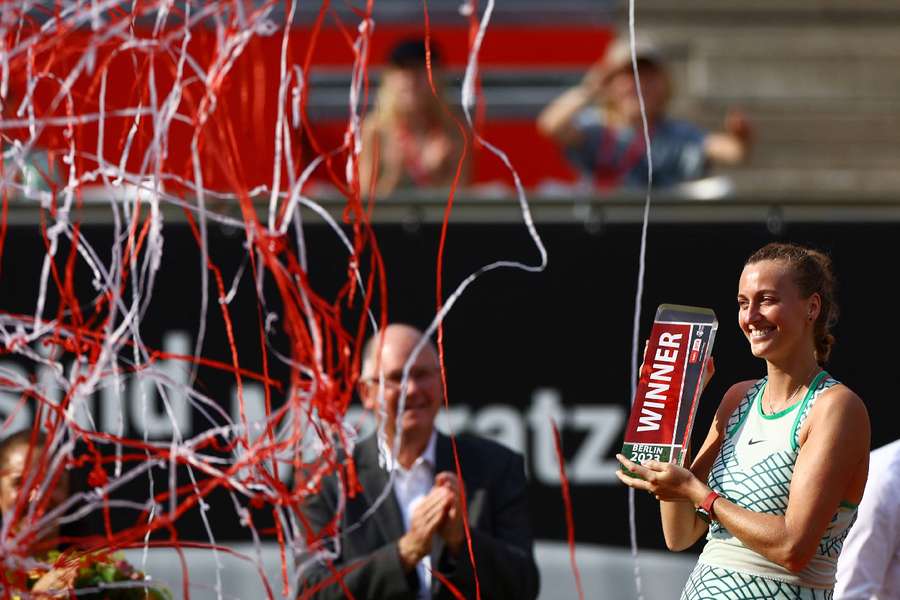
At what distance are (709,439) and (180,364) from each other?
2709 mm

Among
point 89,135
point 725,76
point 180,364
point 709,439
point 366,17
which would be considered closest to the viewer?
point 366,17

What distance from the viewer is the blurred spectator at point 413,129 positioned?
6168 mm

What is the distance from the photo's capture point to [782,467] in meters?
2.64

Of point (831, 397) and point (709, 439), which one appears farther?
point (709, 439)

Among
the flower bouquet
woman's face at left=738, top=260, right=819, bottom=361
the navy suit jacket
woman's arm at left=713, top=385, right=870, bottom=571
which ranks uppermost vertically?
woman's face at left=738, top=260, right=819, bottom=361

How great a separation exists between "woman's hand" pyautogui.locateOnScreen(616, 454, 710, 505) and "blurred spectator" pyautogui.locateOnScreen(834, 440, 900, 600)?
778 millimetres

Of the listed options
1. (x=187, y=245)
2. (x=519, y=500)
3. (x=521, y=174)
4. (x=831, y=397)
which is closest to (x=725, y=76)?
(x=521, y=174)

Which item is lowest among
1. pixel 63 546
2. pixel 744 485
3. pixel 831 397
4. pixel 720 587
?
pixel 63 546

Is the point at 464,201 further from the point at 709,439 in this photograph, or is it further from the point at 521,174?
the point at 521,174

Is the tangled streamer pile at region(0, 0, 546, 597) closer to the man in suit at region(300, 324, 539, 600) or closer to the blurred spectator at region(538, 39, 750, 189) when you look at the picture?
the man in suit at region(300, 324, 539, 600)

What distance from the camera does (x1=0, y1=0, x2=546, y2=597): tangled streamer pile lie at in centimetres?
246

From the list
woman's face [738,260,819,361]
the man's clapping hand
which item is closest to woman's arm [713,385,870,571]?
woman's face [738,260,819,361]

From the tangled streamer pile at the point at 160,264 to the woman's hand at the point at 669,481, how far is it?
1.46 ft

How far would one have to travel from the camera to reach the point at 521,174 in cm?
865
